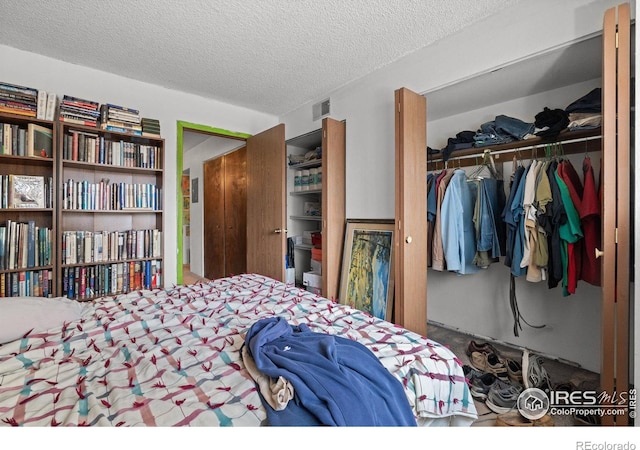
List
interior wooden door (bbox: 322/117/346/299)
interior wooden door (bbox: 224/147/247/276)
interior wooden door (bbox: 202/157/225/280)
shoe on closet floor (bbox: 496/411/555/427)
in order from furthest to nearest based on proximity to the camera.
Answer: interior wooden door (bbox: 202/157/225/280) → interior wooden door (bbox: 224/147/247/276) → interior wooden door (bbox: 322/117/346/299) → shoe on closet floor (bbox: 496/411/555/427)

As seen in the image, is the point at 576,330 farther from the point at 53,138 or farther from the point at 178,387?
the point at 53,138

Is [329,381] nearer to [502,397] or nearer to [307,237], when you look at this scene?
[502,397]

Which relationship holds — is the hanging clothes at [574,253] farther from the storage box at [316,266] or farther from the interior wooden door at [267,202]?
the interior wooden door at [267,202]

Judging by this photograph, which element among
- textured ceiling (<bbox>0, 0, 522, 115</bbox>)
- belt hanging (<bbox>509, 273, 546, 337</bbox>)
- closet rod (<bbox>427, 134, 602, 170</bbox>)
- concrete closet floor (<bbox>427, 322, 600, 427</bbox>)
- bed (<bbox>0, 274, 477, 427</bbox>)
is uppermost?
textured ceiling (<bbox>0, 0, 522, 115</bbox>)

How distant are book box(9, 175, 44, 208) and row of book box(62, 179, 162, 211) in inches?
5.5

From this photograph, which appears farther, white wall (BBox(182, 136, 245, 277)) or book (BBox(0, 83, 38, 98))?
white wall (BBox(182, 136, 245, 277))

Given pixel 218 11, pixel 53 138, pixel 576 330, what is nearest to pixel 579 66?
pixel 576 330

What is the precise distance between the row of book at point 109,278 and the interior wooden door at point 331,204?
62.2 inches

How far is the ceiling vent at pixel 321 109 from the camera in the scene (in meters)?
3.18

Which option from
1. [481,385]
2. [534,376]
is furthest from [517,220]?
[481,385]

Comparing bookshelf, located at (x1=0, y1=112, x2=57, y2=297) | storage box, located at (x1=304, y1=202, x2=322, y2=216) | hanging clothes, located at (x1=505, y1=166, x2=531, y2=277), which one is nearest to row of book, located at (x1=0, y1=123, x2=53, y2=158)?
bookshelf, located at (x1=0, y1=112, x2=57, y2=297)

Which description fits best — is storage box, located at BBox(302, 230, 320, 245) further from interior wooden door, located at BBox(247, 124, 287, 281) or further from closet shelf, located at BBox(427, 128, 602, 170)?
closet shelf, located at BBox(427, 128, 602, 170)

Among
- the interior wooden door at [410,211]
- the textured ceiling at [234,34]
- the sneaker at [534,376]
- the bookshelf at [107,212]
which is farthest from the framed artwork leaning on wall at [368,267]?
the bookshelf at [107,212]

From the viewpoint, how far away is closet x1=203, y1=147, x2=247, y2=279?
14.3ft
